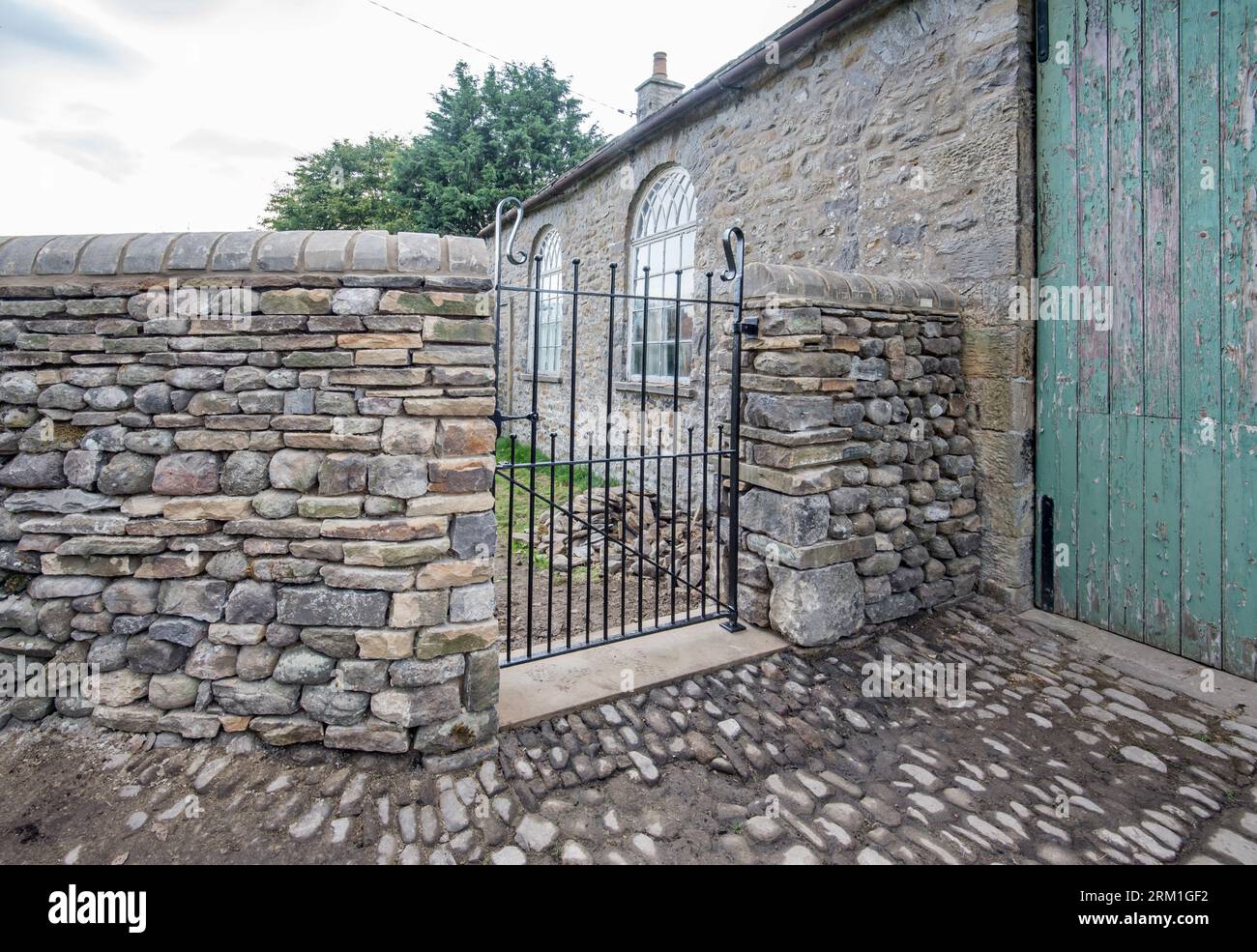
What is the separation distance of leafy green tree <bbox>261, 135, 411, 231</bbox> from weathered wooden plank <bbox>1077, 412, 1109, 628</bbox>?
65.7ft

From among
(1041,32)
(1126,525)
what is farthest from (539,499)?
(1041,32)

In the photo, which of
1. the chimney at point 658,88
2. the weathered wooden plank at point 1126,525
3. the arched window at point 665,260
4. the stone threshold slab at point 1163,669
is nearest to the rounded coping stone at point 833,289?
the weathered wooden plank at point 1126,525

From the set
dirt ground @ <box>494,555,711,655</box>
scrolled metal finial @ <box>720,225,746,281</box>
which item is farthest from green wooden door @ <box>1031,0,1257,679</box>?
dirt ground @ <box>494,555,711,655</box>

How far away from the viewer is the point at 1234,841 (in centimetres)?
224

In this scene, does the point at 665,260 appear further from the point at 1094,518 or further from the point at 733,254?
the point at 1094,518

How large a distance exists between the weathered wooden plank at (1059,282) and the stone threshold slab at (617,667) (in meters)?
1.85

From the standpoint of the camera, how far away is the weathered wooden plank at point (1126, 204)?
3441mm

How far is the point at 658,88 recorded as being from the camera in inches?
358

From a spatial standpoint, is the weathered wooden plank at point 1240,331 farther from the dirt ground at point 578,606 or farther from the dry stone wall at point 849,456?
the dirt ground at point 578,606

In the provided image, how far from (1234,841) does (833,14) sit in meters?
5.27

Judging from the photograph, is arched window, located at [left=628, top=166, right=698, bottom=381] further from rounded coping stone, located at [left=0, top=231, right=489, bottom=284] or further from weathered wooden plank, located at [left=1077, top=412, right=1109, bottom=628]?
rounded coping stone, located at [left=0, top=231, right=489, bottom=284]

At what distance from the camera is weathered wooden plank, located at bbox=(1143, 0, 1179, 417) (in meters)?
3.31
